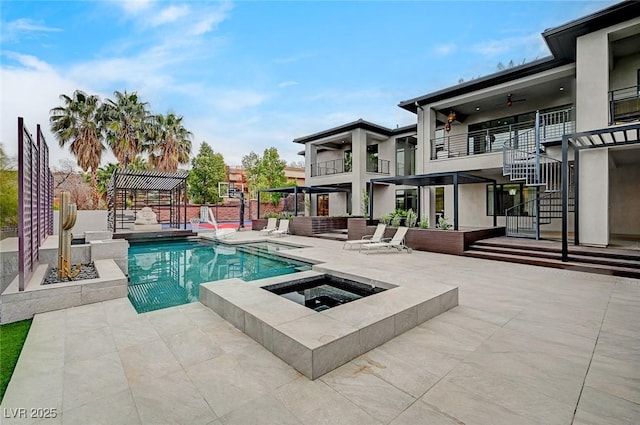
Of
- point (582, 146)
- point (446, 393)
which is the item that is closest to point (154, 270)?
point (446, 393)

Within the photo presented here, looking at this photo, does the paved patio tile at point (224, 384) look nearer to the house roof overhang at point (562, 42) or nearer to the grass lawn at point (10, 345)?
the grass lawn at point (10, 345)

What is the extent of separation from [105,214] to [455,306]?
17589 mm

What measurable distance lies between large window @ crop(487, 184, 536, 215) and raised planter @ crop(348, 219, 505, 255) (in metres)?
2.38

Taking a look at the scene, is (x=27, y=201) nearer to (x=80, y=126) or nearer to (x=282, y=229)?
(x=282, y=229)

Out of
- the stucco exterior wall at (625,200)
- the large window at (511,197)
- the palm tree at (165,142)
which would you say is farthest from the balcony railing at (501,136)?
the palm tree at (165,142)

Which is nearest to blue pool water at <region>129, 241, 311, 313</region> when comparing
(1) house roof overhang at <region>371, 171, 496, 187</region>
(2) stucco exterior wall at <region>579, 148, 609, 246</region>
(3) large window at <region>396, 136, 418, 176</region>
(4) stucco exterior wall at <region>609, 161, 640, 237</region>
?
(1) house roof overhang at <region>371, 171, 496, 187</region>

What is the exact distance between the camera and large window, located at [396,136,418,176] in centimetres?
1908

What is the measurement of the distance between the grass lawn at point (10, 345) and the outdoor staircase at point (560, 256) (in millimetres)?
10020

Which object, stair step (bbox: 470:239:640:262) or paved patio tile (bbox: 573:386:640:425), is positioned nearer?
paved patio tile (bbox: 573:386:640:425)

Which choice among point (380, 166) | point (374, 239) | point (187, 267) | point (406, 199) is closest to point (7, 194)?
point (187, 267)

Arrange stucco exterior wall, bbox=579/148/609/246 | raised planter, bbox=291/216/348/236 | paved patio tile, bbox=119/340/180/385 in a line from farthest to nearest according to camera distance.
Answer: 1. raised planter, bbox=291/216/348/236
2. stucco exterior wall, bbox=579/148/609/246
3. paved patio tile, bbox=119/340/180/385

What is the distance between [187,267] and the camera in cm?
888

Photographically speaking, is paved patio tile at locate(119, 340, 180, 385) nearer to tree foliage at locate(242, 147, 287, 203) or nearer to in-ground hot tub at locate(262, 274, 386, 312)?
in-ground hot tub at locate(262, 274, 386, 312)

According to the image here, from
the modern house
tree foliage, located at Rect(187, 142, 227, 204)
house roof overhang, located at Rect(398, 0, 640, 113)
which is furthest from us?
tree foliage, located at Rect(187, 142, 227, 204)
